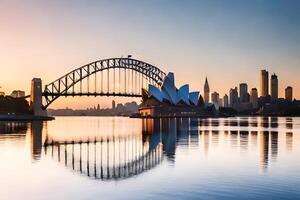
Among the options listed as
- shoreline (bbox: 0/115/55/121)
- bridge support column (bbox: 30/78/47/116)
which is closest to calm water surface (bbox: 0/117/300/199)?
shoreline (bbox: 0/115/55/121)

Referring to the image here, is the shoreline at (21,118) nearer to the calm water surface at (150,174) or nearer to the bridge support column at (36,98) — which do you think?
the bridge support column at (36,98)

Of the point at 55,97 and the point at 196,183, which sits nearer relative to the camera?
the point at 196,183

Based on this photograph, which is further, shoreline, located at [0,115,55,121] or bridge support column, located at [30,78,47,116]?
bridge support column, located at [30,78,47,116]

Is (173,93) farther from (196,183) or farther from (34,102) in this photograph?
(196,183)

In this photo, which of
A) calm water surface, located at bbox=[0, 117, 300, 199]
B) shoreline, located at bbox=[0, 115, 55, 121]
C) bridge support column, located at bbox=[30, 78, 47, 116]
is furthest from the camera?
bridge support column, located at bbox=[30, 78, 47, 116]

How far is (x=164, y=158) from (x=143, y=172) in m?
6.08

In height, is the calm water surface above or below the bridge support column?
below

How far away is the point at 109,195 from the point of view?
55.9 feet

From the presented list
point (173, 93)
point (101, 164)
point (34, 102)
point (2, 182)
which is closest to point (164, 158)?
point (101, 164)

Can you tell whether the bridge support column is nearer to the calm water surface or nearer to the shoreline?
the shoreline

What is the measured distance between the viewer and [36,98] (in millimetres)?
142375

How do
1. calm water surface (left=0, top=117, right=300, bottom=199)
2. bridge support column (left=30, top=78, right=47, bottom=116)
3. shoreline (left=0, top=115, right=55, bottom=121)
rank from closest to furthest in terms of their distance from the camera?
calm water surface (left=0, top=117, right=300, bottom=199), shoreline (left=0, top=115, right=55, bottom=121), bridge support column (left=30, top=78, right=47, bottom=116)

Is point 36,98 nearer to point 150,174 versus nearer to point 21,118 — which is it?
point 21,118

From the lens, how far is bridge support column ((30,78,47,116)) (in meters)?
142
